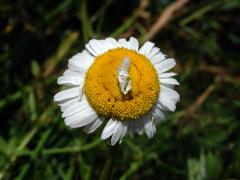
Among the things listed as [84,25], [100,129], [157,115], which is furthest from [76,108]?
[84,25]

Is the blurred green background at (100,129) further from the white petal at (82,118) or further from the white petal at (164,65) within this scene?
the white petal at (164,65)

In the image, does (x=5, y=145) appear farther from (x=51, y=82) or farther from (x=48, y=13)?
(x=48, y=13)

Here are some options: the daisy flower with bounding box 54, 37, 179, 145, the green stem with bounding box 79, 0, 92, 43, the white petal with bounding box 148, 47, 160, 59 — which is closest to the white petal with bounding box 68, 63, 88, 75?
the daisy flower with bounding box 54, 37, 179, 145

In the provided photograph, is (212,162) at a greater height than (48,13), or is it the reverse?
(48,13)

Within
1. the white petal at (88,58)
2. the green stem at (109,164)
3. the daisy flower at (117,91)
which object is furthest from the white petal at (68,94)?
the green stem at (109,164)

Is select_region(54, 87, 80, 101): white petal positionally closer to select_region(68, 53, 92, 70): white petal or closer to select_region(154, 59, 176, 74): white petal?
select_region(68, 53, 92, 70): white petal

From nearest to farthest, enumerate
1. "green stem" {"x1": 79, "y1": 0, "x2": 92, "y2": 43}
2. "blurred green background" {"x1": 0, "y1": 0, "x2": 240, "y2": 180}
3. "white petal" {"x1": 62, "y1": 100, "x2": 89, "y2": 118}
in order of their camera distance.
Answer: "white petal" {"x1": 62, "y1": 100, "x2": 89, "y2": 118} < "blurred green background" {"x1": 0, "y1": 0, "x2": 240, "y2": 180} < "green stem" {"x1": 79, "y1": 0, "x2": 92, "y2": 43}

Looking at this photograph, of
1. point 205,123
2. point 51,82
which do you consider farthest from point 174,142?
point 51,82
